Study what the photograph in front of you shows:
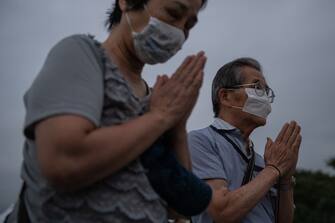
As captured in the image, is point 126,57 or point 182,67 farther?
point 126,57

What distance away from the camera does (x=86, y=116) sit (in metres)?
1.36

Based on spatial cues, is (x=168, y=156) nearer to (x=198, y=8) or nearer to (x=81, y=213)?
(x=81, y=213)

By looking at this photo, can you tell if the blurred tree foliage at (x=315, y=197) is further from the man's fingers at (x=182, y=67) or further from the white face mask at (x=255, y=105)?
the man's fingers at (x=182, y=67)

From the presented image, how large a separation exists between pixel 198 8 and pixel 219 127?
1.35 m

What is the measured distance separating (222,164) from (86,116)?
1.58m

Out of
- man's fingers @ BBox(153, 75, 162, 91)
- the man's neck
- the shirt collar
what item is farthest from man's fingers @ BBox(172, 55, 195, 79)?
the man's neck

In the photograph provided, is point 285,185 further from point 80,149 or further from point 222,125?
point 80,149

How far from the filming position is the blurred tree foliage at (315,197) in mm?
16469

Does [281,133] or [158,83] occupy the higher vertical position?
[158,83]

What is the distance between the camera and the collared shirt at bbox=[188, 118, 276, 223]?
2.73 metres

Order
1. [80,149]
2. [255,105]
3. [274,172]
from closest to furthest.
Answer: [80,149], [274,172], [255,105]

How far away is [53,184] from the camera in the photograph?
1.34 metres

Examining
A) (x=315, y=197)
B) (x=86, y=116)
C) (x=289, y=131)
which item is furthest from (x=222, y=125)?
(x=315, y=197)

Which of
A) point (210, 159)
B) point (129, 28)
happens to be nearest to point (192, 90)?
point (129, 28)
